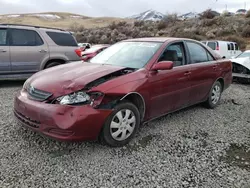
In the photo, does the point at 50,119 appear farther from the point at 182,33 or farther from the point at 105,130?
the point at 182,33

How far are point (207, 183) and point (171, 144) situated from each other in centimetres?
100

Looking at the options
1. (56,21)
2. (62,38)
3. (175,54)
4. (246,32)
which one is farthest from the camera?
(56,21)

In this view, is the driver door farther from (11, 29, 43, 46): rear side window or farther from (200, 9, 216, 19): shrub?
(200, 9, 216, 19): shrub

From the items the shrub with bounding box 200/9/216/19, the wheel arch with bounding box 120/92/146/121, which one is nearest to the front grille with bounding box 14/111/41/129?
the wheel arch with bounding box 120/92/146/121

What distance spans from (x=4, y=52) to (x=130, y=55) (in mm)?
4161

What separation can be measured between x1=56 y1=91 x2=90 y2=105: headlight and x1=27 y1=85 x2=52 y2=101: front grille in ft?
0.65

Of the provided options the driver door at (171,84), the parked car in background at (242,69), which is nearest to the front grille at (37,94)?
the driver door at (171,84)

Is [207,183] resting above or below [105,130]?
below

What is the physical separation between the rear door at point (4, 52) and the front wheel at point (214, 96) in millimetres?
5386

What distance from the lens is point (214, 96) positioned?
223 inches

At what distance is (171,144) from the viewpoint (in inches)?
148

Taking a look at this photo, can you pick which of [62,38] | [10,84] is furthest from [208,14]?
[10,84]

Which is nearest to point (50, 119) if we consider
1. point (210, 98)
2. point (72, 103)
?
point (72, 103)

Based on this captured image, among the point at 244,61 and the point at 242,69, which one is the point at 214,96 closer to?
the point at 242,69
